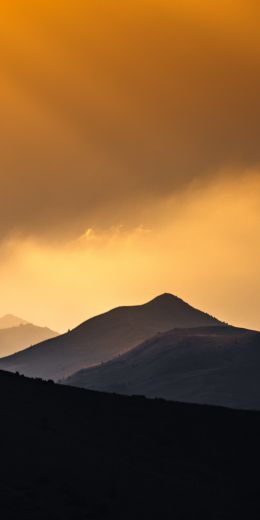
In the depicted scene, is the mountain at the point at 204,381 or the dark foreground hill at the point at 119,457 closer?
the dark foreground hill at the point at 119,457

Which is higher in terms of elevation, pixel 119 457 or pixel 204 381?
pixel 204 381

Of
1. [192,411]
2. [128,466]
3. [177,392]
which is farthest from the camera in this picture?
[177,392]

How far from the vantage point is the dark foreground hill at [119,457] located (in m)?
35.3

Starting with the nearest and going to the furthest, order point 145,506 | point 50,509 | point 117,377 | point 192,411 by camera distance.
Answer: point 50,509 → point 145,506 → point 192,411 → point 117,377

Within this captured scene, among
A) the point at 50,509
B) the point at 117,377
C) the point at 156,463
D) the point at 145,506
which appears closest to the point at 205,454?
the point at 156,463

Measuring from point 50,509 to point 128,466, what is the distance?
7910 mm

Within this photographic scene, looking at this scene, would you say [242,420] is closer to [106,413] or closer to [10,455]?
[106,413]

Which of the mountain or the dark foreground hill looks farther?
the mountain

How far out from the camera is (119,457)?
42.5 m

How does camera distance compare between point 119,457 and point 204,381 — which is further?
point 204,381

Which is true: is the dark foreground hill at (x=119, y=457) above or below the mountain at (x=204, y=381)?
below

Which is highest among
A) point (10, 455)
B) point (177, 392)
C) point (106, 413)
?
point (177, 392)

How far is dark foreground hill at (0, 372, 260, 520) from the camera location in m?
35.3

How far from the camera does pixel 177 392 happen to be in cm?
17275
